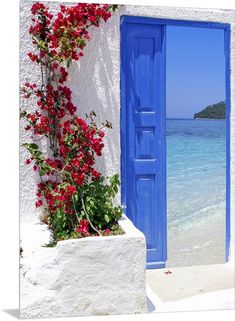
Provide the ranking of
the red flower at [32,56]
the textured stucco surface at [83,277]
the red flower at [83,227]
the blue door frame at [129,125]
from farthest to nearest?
the blue door frame at [129,125]
the red flower at [32,56]
the red flower at [83,227]
the textured stucco surface at [83,277]

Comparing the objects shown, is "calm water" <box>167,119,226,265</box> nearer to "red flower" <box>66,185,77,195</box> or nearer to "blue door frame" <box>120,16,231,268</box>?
"blue door frame" <box>120,16,231,268</box>

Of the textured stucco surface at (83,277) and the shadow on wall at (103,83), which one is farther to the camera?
the shadow on wall at (103,83)

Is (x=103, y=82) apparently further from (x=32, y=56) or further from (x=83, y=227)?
(x=83, y=227)

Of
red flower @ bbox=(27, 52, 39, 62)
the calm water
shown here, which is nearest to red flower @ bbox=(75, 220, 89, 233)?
the calm water

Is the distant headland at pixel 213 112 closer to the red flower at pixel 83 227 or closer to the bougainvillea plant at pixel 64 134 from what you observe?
the bougainvillea plant at pixel 64 134

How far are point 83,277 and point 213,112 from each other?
2277 mm

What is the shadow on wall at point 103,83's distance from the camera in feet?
14.8

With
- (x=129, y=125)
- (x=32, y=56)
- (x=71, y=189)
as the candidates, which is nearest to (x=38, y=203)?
(x=71, y=189)

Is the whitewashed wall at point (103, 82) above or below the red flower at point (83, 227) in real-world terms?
above

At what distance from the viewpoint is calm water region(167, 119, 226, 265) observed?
4.94 meters

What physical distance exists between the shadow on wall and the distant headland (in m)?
0.92

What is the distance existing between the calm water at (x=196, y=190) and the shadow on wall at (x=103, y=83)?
596 mm

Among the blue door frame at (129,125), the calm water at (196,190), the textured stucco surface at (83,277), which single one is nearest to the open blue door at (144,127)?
the blue door frame at (129,125)

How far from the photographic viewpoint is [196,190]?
201 inches
